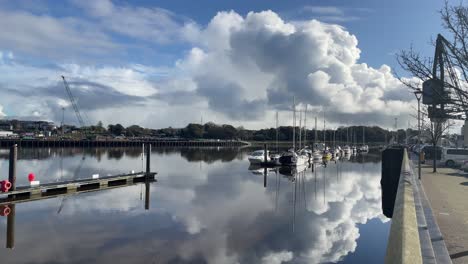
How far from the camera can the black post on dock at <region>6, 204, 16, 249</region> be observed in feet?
55.5

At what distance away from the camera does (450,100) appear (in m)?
12.0

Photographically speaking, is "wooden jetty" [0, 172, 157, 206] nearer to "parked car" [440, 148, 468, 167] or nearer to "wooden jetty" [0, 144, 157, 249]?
"wooden jetty" [0, 144, 157, 249]

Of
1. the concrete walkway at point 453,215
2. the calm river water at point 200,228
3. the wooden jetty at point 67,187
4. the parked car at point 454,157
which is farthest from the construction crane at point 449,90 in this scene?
the parked car at point 454,157

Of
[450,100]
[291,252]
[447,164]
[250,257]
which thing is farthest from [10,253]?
[447,164]

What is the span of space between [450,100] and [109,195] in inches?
1024

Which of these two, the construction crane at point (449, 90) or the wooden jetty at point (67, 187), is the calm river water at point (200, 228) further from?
the construction crane at point (449, 90)

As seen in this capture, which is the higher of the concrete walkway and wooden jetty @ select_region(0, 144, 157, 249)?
the concrete walkway

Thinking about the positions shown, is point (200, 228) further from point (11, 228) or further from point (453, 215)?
point (453, 215)

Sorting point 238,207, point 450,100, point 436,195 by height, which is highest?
point 450,100

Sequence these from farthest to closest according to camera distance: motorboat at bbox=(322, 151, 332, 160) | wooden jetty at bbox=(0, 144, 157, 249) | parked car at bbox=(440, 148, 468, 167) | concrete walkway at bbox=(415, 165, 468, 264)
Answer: motorboat at bbox=(322, 151, 332, 160)
parked car at bbox=(440, 148, 468, 167)
wooden jetty at bbox=(0, 144, 157, 249)
concrete walkway at bbox=(415, 165, 468, 264)

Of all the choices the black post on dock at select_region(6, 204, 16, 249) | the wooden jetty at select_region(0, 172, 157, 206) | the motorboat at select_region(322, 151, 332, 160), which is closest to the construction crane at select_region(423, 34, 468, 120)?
the black post on dock at select_region(6, 204, 16, 249)

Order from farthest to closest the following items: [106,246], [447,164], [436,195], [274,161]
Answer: [274,161] < [447,164] < [436,195] < [106,246]

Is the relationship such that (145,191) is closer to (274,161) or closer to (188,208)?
(188,208)

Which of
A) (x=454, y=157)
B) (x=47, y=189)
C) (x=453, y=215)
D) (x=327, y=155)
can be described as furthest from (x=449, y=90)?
(x=327, y=155)
